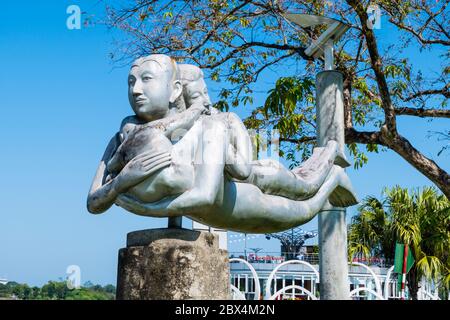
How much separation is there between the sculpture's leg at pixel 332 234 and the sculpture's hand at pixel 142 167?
4.79ft

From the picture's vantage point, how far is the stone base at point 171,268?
2.54m

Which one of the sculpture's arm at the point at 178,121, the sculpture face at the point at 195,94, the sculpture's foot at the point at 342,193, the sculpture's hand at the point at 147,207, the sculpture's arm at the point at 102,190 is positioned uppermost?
the sculpture face at the point at 195,94

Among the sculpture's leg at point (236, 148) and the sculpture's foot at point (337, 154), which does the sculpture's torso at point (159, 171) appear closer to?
the sculpture's leg at point (236, 148)

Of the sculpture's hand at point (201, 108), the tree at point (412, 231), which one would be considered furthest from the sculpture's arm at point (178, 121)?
the tree at point (412, 231)

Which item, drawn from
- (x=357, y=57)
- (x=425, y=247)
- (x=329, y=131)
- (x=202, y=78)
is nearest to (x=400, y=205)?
(x=425, y=247)

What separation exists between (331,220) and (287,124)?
360 cm

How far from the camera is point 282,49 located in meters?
7.67

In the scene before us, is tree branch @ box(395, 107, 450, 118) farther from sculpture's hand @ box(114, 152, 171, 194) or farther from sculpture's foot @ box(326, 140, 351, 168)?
sculpture's hand @ box(114, 152, 171, 194)

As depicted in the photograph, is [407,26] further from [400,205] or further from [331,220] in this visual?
[400,205]

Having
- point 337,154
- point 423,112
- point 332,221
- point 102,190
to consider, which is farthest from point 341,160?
point 423,112

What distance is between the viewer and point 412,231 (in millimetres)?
14672

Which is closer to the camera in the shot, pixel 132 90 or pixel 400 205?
pixel 132 90

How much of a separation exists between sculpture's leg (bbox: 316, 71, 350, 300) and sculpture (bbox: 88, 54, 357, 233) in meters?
0.53

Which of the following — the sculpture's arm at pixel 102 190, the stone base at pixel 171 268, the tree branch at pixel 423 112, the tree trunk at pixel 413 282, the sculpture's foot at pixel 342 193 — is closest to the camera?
the stone base at pixel 171 268
